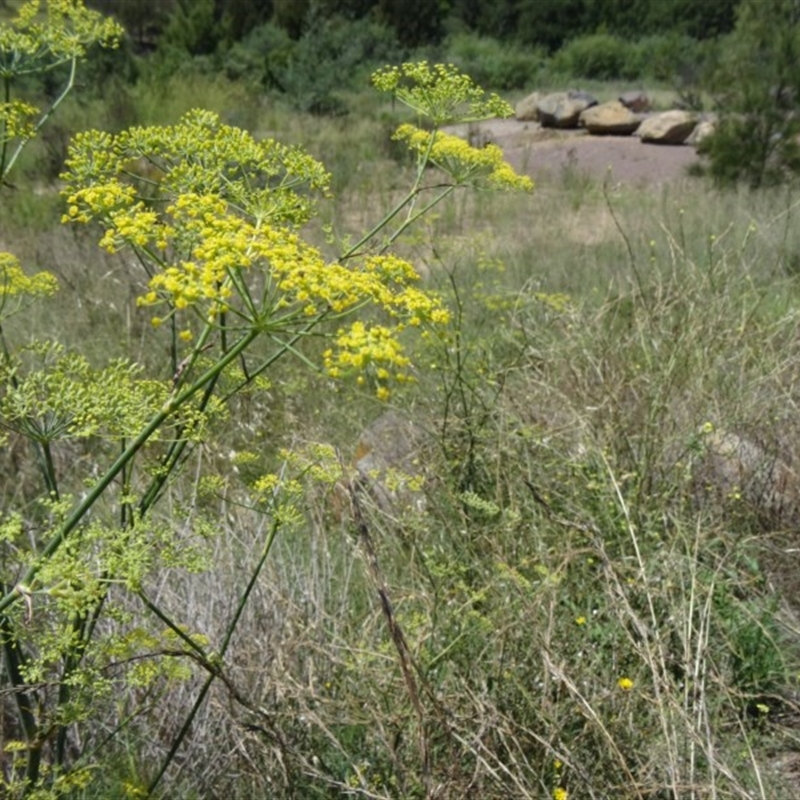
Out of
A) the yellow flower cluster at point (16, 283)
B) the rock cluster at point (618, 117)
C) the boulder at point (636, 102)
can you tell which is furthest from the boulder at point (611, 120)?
the yellow flower cluster at point (16, 283)

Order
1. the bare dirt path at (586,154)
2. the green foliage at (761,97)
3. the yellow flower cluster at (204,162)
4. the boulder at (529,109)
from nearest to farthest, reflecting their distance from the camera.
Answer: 1. the yellow flower cluster at (204,162)
2. the green foliage at (761,97)
3. the bare dirt path at (586,154)
4. the boulder at (529,109)

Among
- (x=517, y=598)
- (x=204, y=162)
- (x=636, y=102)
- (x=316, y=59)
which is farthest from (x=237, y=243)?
(x=316, y=59)

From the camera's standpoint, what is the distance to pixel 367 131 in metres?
17.5

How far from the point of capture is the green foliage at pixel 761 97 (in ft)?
35.5

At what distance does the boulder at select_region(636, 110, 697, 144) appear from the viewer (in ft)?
60.9

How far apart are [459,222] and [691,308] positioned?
6286 millimetres

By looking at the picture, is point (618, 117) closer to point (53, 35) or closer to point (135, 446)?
point (53, 35)

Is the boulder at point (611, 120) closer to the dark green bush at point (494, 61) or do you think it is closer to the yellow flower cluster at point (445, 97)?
the dark green bush at point (494, 61)

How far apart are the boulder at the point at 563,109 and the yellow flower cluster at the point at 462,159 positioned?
20.0 metres

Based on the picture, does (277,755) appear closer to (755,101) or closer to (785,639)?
(785,639)

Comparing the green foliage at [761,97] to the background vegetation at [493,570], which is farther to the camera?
the green foliage at [761,97]

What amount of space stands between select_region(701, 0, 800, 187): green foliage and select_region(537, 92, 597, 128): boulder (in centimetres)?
977

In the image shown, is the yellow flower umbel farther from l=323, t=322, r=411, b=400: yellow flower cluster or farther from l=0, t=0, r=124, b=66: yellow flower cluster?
l=0, t=0, r=124, b=66: yellow flower cluster

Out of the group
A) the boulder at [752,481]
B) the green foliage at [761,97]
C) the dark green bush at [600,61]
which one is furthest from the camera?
the dark green bush at [600,61]
